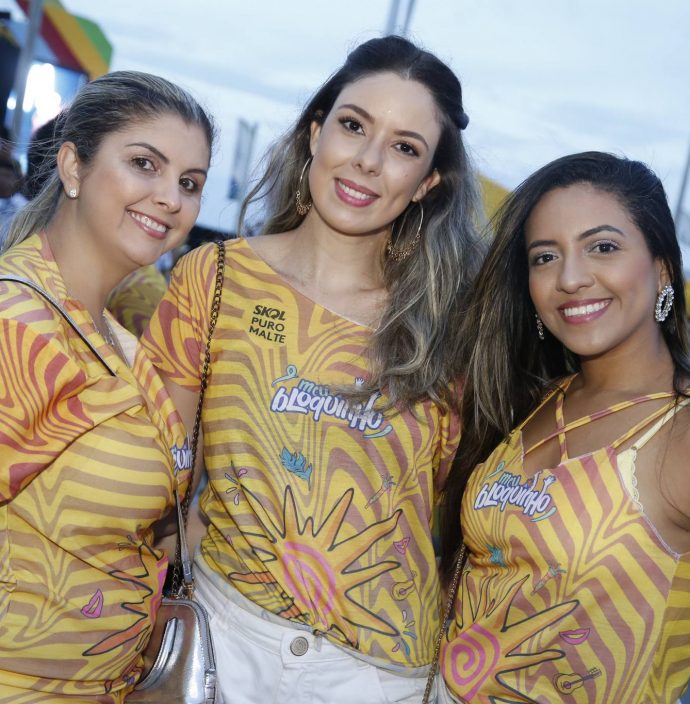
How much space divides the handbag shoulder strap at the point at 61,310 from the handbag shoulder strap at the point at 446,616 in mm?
1179

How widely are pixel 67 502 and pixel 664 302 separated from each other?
1.73m

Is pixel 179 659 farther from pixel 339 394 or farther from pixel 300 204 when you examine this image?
pixel 300 204

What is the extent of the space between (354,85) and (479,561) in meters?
1.56

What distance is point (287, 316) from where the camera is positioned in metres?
2.54

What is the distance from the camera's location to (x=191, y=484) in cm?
252

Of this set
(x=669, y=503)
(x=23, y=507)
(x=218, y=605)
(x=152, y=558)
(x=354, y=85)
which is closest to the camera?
(x=23, y=507)

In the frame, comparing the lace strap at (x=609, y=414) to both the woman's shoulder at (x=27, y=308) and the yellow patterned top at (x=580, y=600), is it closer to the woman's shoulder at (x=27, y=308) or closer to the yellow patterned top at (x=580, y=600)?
the yellow patterned top at (x=580, y=600)

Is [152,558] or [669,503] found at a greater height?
[669,503]

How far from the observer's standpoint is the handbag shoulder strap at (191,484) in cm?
238

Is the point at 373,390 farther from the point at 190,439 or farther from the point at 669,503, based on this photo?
the point at 669,503

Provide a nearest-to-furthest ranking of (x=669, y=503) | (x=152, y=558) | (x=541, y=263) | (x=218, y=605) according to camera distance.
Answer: (x=669, y=503)
(x=152, y=558)
(x=218, y=605)
(x=541, y=263)

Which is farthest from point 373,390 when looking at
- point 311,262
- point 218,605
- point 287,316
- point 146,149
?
point 146,149

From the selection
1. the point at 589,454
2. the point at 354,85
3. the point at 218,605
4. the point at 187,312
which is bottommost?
the point at 218,605

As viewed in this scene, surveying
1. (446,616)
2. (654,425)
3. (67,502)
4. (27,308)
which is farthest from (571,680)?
(27,308)
